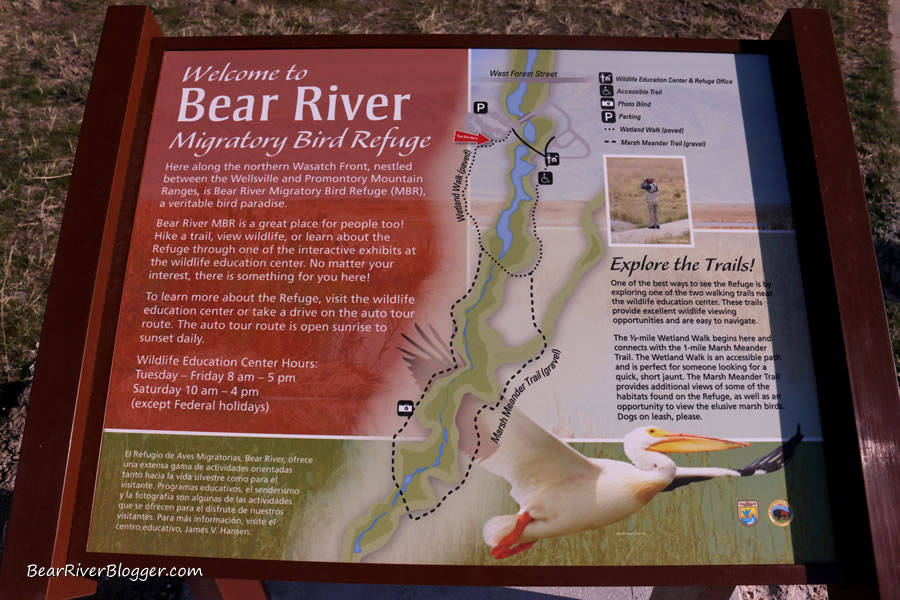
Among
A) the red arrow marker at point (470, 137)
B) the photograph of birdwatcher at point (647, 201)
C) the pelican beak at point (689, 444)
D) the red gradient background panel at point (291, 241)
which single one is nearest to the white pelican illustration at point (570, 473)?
the pelican beak at point (689, 444)

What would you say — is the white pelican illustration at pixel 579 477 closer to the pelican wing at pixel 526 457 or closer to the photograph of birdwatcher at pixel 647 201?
the pelican wing at pixel 526 457

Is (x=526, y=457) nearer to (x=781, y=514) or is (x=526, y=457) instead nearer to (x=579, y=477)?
(x=579, y=477)

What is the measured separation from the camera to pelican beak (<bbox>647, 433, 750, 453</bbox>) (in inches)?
67.2

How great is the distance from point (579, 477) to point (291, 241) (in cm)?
116

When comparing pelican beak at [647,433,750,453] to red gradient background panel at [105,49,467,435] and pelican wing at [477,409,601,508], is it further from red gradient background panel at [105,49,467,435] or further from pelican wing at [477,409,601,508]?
red gradient background panel at [105,49,467,435]

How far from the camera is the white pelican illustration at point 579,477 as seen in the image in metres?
1.68

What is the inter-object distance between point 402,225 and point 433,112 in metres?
0.43

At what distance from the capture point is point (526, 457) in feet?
5.63

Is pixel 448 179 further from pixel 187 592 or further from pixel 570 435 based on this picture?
pixel 187 592

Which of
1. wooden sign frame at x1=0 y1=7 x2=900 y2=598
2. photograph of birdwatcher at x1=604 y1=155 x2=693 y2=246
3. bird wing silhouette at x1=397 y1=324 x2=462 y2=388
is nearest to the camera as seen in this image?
wooden sign frame at x1=0 y1=7 x2=900 y2=598

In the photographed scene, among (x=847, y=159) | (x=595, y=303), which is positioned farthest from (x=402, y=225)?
(x=847, y=159)

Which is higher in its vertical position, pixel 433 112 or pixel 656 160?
pixel 433 112

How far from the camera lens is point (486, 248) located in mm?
1864

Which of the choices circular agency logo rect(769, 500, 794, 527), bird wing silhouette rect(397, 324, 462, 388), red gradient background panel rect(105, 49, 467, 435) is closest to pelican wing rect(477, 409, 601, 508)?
bird wing silhouette rect(397, 324, 462, 388)
